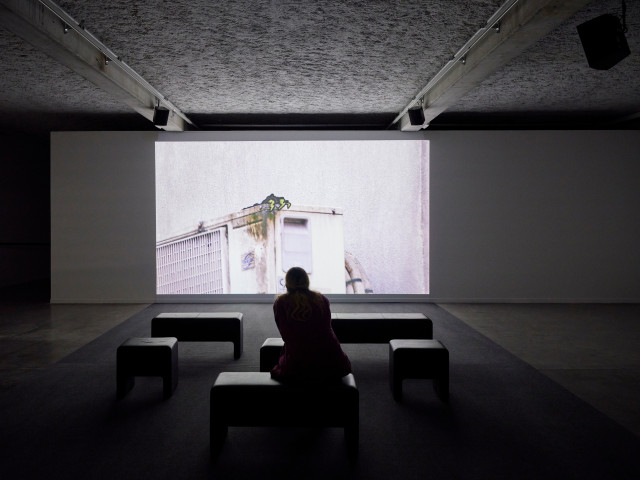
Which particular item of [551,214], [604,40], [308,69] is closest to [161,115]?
[308,69]

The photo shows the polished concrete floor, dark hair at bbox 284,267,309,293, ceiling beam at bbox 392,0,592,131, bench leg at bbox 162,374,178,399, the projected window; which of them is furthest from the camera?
the projected window

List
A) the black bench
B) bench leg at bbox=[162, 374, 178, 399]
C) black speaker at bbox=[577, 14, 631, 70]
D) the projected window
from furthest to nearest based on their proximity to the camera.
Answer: the projected window → the black bench → bench leg at bbox=[162, 374, 178, 399] → black speaker at bbox=[577, 14, 631, 70]

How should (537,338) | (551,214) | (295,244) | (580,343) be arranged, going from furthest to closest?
(295,244), (551,214), (537,338), (580,343)

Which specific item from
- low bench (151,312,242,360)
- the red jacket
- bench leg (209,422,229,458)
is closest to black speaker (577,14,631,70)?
the red jacket

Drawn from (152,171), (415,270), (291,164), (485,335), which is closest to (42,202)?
(152,171)

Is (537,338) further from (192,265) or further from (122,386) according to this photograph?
(192,265)

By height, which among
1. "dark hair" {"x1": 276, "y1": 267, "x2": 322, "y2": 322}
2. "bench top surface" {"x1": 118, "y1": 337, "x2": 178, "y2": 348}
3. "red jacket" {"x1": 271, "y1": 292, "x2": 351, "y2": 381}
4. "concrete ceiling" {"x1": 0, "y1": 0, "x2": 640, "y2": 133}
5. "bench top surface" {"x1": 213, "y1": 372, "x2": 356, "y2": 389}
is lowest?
"bench top surface" {"x1": 213, "y1": 372, "x2": 356, "y2": 389}

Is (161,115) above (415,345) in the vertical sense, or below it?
above

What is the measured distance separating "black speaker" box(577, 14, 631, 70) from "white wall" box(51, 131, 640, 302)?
500 centimetres

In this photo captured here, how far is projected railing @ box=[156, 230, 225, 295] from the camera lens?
9.05m

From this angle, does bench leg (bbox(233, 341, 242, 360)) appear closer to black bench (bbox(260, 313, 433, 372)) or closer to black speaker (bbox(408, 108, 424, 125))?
black bench (bbox(260, 313, 433, 372))

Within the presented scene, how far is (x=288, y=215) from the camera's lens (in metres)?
9.32

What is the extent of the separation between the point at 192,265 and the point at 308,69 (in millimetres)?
4773

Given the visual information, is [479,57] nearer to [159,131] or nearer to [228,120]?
[228,120]
